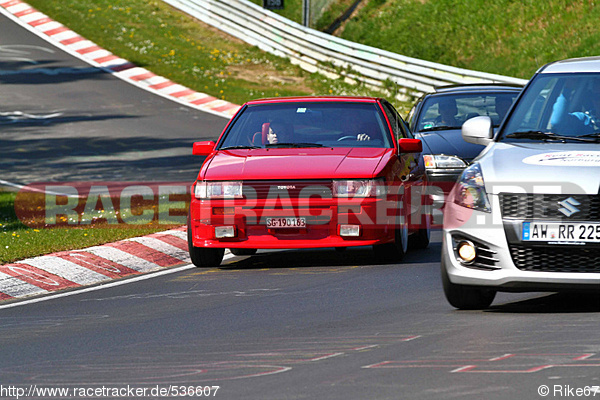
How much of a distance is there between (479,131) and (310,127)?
2.90 m

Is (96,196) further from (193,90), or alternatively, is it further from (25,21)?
(25,21)

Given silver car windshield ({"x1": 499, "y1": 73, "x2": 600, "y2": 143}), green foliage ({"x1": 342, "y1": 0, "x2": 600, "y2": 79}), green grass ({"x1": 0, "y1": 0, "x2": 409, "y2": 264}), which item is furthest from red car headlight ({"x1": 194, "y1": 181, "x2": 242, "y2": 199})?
green foliage ({"x1": 342, "y1": 0, "x2": 600, "y2": 79})

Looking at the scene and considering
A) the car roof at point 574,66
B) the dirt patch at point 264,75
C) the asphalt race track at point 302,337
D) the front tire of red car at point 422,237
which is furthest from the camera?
the dirt patch at point 264,75

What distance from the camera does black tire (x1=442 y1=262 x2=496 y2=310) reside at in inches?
291

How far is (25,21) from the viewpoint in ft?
115

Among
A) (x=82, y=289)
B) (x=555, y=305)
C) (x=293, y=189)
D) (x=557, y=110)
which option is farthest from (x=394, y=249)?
(x=82, y=289)

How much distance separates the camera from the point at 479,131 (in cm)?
811

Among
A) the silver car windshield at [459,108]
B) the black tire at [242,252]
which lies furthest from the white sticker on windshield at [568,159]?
the silver car windshield at [459,108]

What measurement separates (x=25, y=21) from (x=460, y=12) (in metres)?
13.6

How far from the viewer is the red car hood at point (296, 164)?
9.66m

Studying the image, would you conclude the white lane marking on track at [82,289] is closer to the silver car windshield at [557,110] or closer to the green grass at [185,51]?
the silver car windshield at [557,110]

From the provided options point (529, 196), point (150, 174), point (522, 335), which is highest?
point (529, 196)

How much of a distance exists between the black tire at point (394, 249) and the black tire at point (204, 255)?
1480mm

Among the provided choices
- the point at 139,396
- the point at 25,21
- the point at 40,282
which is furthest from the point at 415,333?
the point at 25,21
